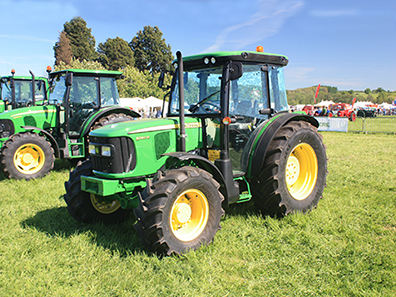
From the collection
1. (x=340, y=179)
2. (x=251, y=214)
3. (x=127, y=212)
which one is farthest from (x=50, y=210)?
(x=340, y=179)

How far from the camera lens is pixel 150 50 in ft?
200

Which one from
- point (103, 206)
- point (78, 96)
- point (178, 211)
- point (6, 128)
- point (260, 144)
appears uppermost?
point (78, 96)

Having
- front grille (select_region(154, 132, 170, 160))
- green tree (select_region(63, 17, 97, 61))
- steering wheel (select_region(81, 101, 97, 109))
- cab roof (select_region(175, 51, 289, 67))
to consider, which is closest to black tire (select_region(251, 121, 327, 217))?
cab roof (select_region(175, 51, 289, 67))

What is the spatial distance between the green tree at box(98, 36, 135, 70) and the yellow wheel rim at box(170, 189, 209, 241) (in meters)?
53.0

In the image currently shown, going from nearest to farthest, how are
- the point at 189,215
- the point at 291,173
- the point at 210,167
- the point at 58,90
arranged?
the point at 189,215
the point at 210,167
the point at 291,173
the point at 58,90

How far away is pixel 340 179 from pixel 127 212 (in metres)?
4.61

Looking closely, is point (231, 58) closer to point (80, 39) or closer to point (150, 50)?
point (80, 39)

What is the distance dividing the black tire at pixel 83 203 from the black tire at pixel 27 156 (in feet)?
12.3

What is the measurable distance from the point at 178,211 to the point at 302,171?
2309 mm

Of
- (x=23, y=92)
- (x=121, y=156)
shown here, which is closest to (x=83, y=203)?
(x=121, y=156)

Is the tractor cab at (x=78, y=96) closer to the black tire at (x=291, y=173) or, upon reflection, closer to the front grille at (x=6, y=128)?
the front grille at (x=6, y=128)

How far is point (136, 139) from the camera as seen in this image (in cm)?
371

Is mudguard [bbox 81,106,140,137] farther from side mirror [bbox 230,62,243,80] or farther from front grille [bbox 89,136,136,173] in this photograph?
side mirror [bbox 230,62,243,80]

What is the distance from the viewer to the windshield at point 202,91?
166 inches
